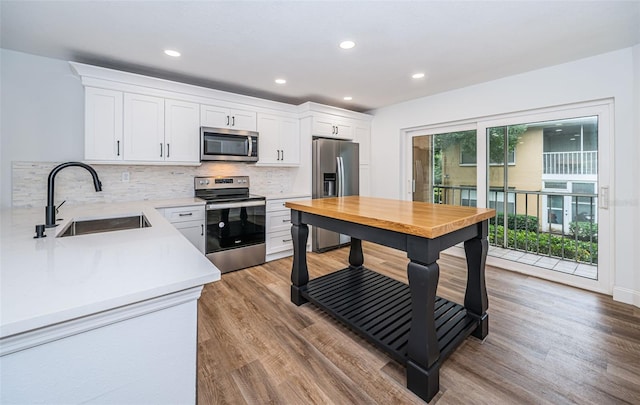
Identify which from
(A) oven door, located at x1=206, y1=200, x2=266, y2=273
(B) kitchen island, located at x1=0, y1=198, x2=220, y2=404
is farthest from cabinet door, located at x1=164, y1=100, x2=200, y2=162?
(B) kitchen island, located at x1=0, y1=198, x2=220, y2=404

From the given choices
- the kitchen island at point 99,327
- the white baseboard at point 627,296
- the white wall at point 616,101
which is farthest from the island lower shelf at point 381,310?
the white wall at point 616,101

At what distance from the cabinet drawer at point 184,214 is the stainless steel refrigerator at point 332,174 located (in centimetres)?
166

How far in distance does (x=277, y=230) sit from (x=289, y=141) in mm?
1375

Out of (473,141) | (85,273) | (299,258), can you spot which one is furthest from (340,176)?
(85,273)

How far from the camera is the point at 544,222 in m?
3.55

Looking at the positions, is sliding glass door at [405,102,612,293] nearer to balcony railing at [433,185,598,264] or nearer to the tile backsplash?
balcony railing at [433,185,598,264]

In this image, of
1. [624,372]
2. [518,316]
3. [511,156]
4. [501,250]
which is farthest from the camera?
[501,250]

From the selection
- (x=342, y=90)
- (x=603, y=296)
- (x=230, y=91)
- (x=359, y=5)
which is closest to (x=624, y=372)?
(x=603, y=296)

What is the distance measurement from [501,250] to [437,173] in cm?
141

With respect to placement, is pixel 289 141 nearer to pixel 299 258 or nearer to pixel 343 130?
pixel 343 130

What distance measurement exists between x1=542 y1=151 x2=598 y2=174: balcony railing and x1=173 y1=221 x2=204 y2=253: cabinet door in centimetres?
411

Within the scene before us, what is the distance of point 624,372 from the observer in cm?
169

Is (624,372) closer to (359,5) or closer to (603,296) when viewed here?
(603,296)

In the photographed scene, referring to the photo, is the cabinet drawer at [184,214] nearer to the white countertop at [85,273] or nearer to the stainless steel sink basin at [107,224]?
the stainless steel sink basin at [107,224]
